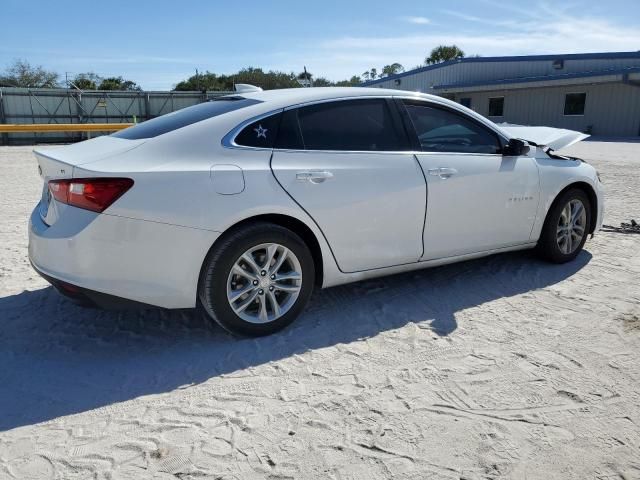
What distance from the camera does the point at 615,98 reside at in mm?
26531

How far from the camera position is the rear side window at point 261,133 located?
11.3ft

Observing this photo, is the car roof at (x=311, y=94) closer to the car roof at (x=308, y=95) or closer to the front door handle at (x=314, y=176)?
the car roof at (x=308, y=95)

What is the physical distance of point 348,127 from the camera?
3.86 meters

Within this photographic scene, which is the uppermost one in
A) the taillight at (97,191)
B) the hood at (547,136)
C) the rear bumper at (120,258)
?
the hood at (547,136)

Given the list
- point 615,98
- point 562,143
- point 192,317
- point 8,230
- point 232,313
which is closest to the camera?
point 232,313

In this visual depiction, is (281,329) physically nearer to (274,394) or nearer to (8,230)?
(274,394)

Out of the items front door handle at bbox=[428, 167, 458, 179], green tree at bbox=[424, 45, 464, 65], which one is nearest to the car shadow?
front door handle at bbox=[428, 167, 458, 179]

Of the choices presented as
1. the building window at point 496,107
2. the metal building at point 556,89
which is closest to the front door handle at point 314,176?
the metal building at point 556,89

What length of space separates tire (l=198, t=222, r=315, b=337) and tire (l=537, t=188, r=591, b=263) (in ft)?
8.34

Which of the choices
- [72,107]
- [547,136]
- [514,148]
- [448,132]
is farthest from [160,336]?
[72,107]

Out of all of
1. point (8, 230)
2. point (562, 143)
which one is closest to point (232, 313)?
point (562, 143)

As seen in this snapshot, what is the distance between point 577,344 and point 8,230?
20.7 ft

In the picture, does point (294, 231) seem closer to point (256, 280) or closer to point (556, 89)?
point (256, 280)

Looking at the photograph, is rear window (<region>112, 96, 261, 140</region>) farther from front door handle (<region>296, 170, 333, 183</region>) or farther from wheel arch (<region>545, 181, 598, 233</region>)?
wheel arch (<region>545, 181, 598, 233</region>)
